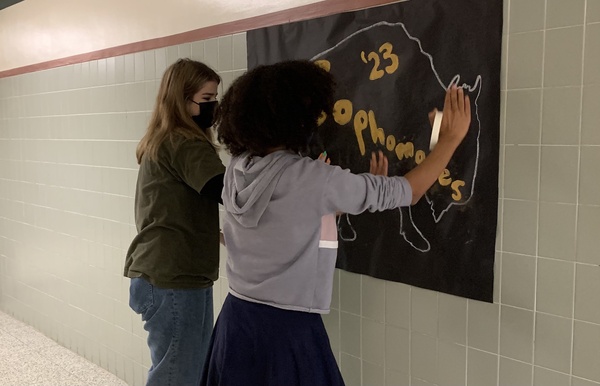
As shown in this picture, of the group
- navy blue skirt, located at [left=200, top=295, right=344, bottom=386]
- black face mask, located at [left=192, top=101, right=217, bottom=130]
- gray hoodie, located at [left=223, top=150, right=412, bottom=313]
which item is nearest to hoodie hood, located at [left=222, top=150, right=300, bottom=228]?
gray hoodie, located at [left=223, top=150, right=412, bottom=313]

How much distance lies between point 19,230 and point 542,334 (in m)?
3.92

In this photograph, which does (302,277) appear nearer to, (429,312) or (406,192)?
(406,192)

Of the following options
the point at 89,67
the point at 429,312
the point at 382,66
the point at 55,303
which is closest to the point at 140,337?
the point at 55,303

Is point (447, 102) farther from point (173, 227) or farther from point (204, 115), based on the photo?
point (173, 227)

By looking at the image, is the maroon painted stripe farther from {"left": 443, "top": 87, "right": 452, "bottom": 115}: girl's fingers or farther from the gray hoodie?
the gray hoodie

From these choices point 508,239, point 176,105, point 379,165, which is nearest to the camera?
point 508,239

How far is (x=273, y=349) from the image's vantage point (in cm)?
172

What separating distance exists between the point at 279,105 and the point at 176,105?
75 centimetres

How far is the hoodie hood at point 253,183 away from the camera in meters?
1.66

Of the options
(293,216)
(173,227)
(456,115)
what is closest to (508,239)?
(456,115)

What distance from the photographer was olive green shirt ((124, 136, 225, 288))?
2236 millimetres

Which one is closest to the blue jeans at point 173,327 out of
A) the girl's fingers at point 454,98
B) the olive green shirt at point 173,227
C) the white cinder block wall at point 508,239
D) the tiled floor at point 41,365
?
the olive green shirt at point 173,227

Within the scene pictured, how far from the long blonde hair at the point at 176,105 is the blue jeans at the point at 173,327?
51 cm

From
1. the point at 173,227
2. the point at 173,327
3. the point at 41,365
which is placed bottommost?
the point at 41,365
